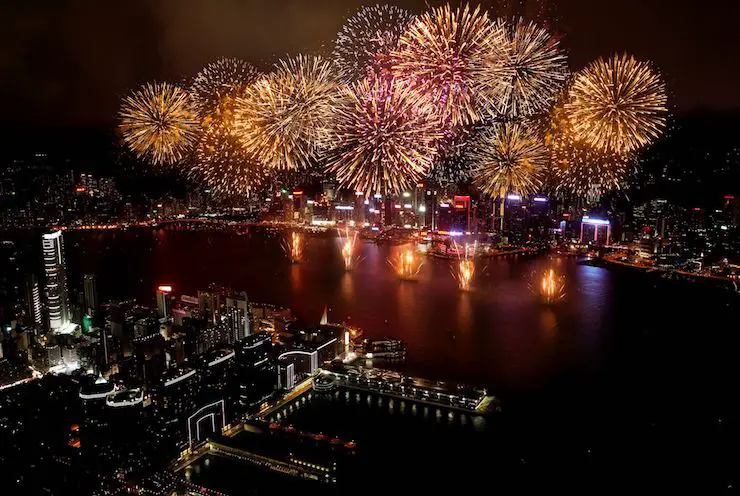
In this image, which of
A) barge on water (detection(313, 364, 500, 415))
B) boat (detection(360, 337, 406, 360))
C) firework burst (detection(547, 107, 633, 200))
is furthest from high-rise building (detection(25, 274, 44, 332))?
→ firework burst (detection(547, 107, 633, 200))

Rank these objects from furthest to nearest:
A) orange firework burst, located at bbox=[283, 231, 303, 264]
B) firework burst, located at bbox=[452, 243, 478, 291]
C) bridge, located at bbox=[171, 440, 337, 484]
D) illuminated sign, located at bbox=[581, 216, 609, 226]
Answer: illuminated sign, located at bbox=[581, 216, 609, 226]
orange firework burst, located at bbox=[283, 231, 303, 264]
firework burst, located at bbox=[452, 243, 478, 291]
bridge, located at bbox=[171, 440, 337, 484]

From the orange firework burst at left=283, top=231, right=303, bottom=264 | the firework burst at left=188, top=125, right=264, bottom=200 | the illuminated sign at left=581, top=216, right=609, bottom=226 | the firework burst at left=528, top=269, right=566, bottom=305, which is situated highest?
the firework burst at left=188, top=125, right=264, bottom=200

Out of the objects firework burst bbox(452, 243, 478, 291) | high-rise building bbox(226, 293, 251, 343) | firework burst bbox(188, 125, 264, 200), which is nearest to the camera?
firework burst bbox(188, 125, 264, 200)

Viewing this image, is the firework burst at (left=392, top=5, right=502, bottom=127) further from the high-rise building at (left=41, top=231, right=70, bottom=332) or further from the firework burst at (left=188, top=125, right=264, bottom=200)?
the high-rise building at (left=41, top=231, right=70, bottom=332)

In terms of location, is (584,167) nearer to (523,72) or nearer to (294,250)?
(523,72)

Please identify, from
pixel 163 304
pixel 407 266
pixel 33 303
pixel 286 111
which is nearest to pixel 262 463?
pixel 286 111

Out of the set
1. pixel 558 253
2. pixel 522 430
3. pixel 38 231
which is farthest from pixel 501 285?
pixel 38 231

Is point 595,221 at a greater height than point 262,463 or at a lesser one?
greater

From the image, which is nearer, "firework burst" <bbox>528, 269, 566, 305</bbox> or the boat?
the boat
